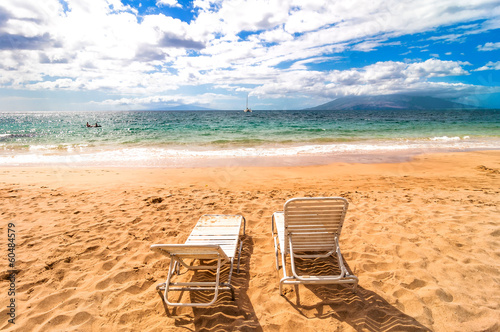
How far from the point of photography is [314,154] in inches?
555

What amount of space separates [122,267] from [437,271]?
15.5 ft

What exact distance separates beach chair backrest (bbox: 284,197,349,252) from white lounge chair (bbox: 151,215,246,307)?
Result: 0.96 m

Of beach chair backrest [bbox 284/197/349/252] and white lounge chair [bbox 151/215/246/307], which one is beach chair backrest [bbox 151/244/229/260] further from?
beach chair backrest [bbox 284/197/349/252]

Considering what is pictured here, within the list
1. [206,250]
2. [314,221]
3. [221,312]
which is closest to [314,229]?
[314,221]

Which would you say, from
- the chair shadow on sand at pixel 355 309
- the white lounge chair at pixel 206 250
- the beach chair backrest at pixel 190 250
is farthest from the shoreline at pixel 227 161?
the beach chair backrest at pixel 190 250

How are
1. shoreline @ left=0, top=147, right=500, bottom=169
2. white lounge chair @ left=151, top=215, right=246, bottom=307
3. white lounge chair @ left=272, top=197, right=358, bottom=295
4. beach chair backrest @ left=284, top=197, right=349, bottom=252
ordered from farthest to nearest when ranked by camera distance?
shoreline @ left=0, top=147, right=500, bottom=169 → beach chair backrest @ left=284, top=197, right=349, bottom=252 → white lounge chair @ left=272, top=197, right=358, bottom=295 → white lounge chair @ left=151, top=215, right=246, bottom=307

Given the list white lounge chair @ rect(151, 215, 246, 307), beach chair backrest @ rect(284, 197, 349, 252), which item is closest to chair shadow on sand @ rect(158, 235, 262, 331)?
white lounge chair @ rect(151, 215, 246, 307)

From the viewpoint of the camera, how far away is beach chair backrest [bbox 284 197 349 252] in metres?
3.15

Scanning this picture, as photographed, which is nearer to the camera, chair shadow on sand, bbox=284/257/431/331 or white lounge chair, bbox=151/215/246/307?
chair shadow on sand, bbox=284/257/431/331

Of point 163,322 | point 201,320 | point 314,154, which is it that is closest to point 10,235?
point 163,322

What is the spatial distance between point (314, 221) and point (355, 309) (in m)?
1.13

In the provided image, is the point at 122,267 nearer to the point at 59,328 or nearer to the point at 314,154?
the point at 59,328

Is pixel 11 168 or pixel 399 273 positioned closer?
pixel 399 273

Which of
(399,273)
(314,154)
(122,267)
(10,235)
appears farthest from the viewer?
(314,154)
